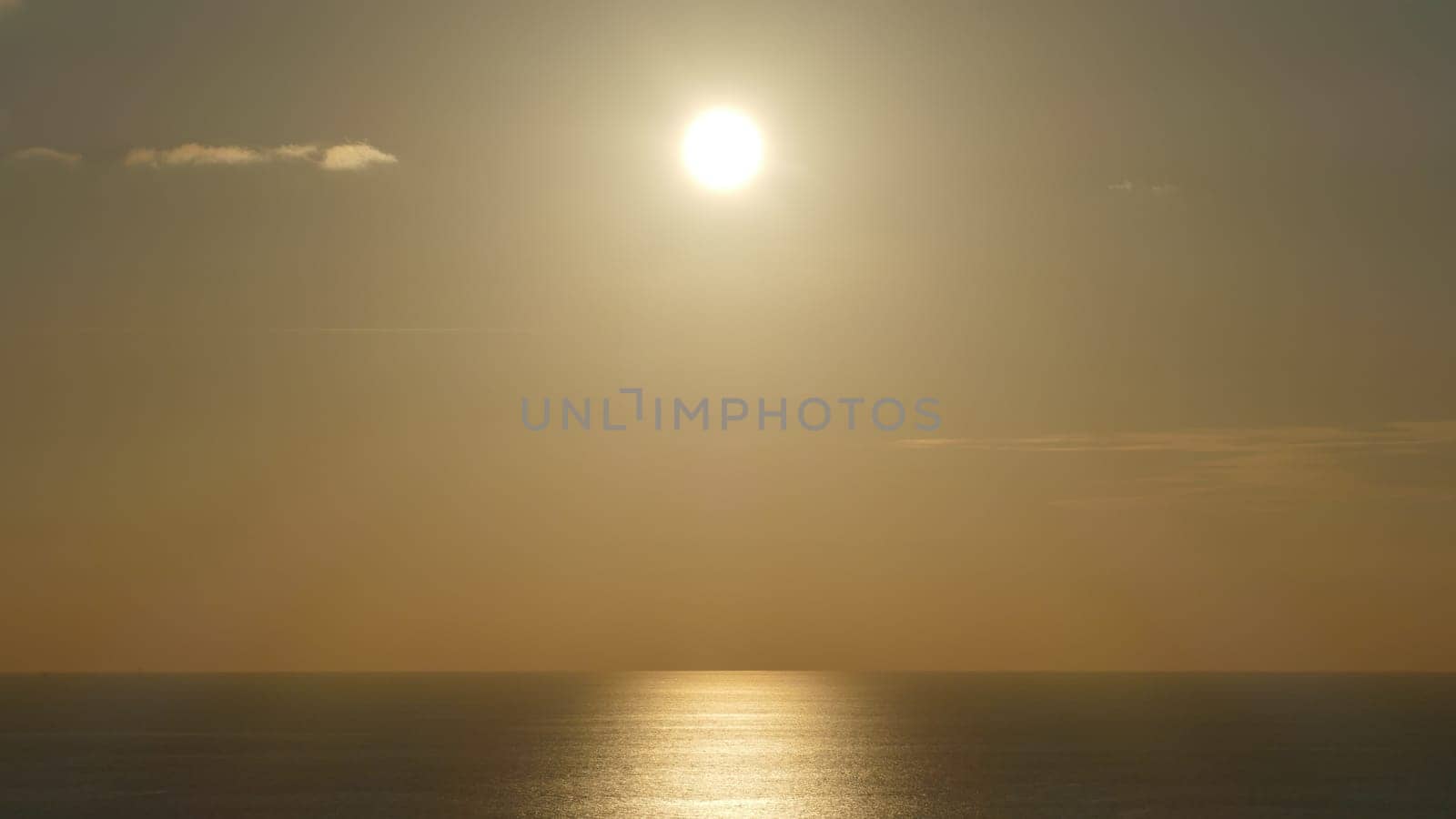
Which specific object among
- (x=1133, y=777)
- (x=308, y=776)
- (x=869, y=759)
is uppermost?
(x=308, y=776)

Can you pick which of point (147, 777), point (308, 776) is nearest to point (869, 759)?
point (308, 776)

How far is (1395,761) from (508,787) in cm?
10607

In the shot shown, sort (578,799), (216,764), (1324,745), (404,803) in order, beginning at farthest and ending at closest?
(1324,745) → (216,764) → (578,799) → (404,803)

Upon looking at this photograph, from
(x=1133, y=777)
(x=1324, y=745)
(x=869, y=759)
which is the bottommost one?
(x=1324, y=745)

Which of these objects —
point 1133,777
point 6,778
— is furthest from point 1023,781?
point 6,778

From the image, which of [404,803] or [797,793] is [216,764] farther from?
[797,793]

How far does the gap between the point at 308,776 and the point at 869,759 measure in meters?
70.7

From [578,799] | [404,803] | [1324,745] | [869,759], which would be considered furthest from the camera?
[1324,745]

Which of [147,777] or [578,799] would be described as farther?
[147,777]

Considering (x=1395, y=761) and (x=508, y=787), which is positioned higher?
(x=508, y=787)

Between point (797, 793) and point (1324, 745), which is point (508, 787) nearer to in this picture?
point (797, 793)

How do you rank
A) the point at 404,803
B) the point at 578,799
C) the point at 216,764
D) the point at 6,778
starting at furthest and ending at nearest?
the point at 216,764, the point at 6,778, the point at 578,799, the point at 404,803

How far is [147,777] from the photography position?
144375 millimetres

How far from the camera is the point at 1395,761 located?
16875 centimetres
